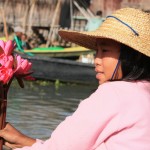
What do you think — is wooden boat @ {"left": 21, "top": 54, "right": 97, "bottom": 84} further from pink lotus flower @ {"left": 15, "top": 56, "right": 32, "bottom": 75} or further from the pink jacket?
the pink jacket

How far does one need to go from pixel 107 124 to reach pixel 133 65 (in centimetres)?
28

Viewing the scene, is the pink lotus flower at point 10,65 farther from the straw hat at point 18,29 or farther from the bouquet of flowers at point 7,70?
the straw hat at point 18,29

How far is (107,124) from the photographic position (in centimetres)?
219

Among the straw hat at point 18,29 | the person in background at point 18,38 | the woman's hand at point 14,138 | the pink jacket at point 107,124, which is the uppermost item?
the pink jacket at point 107,124

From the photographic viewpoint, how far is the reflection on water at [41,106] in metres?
8.52

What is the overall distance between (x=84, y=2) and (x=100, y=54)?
2116 cm

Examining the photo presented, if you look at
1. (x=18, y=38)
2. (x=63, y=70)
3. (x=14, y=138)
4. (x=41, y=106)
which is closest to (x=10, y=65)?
(x=14, y=138)

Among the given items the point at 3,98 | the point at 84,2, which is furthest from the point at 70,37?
the point at 84,2

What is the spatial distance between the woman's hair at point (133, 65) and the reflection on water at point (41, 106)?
5.46 metres

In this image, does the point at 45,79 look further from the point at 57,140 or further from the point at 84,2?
the point at 57,140

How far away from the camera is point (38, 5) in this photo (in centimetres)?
2148

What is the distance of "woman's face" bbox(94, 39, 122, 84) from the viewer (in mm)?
2344

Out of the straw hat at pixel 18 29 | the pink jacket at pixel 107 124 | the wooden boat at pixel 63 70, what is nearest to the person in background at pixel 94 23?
the straw hat at pixel 18 29

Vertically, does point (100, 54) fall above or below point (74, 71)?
above
